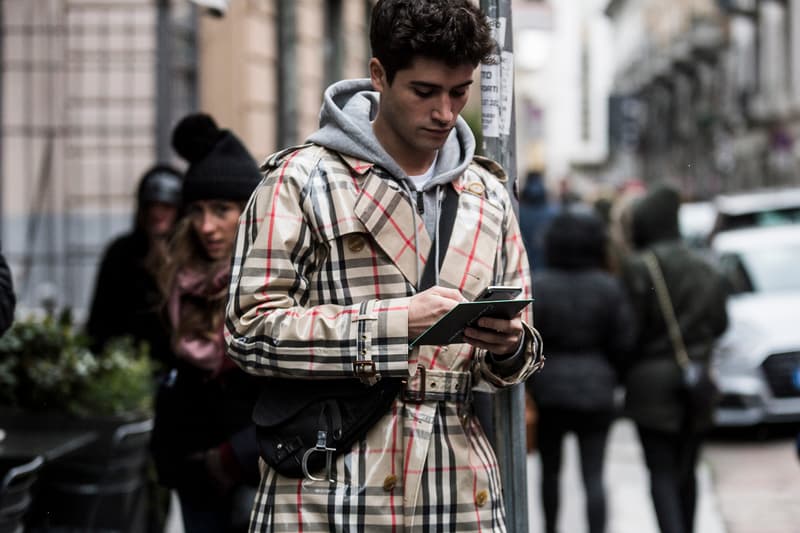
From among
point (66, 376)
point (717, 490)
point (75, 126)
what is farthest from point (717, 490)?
point (75, 126)

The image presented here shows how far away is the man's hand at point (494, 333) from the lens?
8.96 ft

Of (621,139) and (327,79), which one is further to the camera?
(621,139)

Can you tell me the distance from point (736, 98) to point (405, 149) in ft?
149

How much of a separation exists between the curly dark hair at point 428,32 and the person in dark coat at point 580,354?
4133mm

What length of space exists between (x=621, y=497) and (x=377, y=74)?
6431 mm

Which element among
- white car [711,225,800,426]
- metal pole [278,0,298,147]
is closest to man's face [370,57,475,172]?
white car [711,225,800,426]

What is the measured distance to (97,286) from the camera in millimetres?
6516

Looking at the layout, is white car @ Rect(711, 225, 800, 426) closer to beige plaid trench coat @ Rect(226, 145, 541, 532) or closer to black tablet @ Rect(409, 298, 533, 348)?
beige plaid trench coat @ Rect(226, 145, 541, 532)

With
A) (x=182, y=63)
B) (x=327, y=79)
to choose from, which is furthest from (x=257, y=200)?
(x=327, y=79)

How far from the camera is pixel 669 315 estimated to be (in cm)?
662

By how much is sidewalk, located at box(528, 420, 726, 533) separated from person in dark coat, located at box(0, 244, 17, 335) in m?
4.33

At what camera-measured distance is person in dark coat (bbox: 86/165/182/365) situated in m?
6.40

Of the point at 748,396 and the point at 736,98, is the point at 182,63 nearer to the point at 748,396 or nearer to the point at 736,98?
the point at 748,396

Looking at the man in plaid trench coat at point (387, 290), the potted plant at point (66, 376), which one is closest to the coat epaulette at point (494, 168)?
the man in plaid trench coat at point (387, 290)
